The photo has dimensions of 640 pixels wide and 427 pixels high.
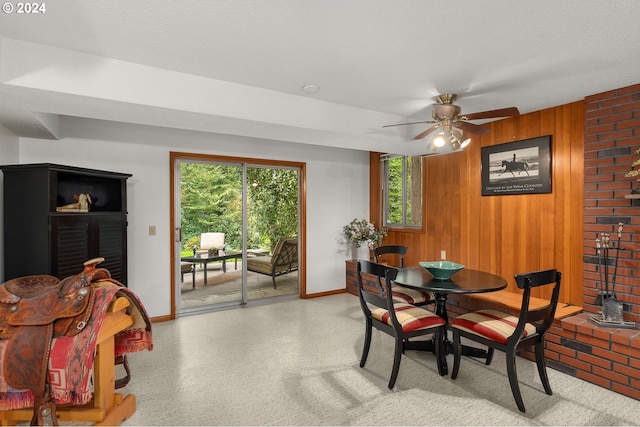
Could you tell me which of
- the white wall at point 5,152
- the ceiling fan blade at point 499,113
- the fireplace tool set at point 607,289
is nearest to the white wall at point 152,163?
the white wall at point 5,152

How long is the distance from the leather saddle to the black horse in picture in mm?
3862

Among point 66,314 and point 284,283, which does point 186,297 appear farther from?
point 66,314

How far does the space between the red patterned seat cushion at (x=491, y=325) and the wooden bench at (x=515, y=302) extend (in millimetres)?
605

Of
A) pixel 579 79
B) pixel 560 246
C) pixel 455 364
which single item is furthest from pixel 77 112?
pixel 560 246

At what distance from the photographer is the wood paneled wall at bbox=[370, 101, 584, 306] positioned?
3.18m

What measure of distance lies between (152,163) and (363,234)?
3188mm

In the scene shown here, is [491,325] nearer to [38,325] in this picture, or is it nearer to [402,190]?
[38,325]

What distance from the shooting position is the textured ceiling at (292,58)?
182 cm

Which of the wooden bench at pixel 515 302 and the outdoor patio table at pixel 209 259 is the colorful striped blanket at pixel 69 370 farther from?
the wooden bench at pixel 515 302

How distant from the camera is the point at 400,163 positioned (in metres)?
5.36

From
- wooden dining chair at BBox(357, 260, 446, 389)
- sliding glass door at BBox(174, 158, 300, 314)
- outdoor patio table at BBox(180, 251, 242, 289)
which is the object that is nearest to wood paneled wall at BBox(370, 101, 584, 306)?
wooden dining chair at BBox(357, 260, 446, 389)

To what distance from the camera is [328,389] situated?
254 cm

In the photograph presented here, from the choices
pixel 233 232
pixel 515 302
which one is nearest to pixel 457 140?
pixel 515 302

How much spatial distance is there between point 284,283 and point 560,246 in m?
3.63
